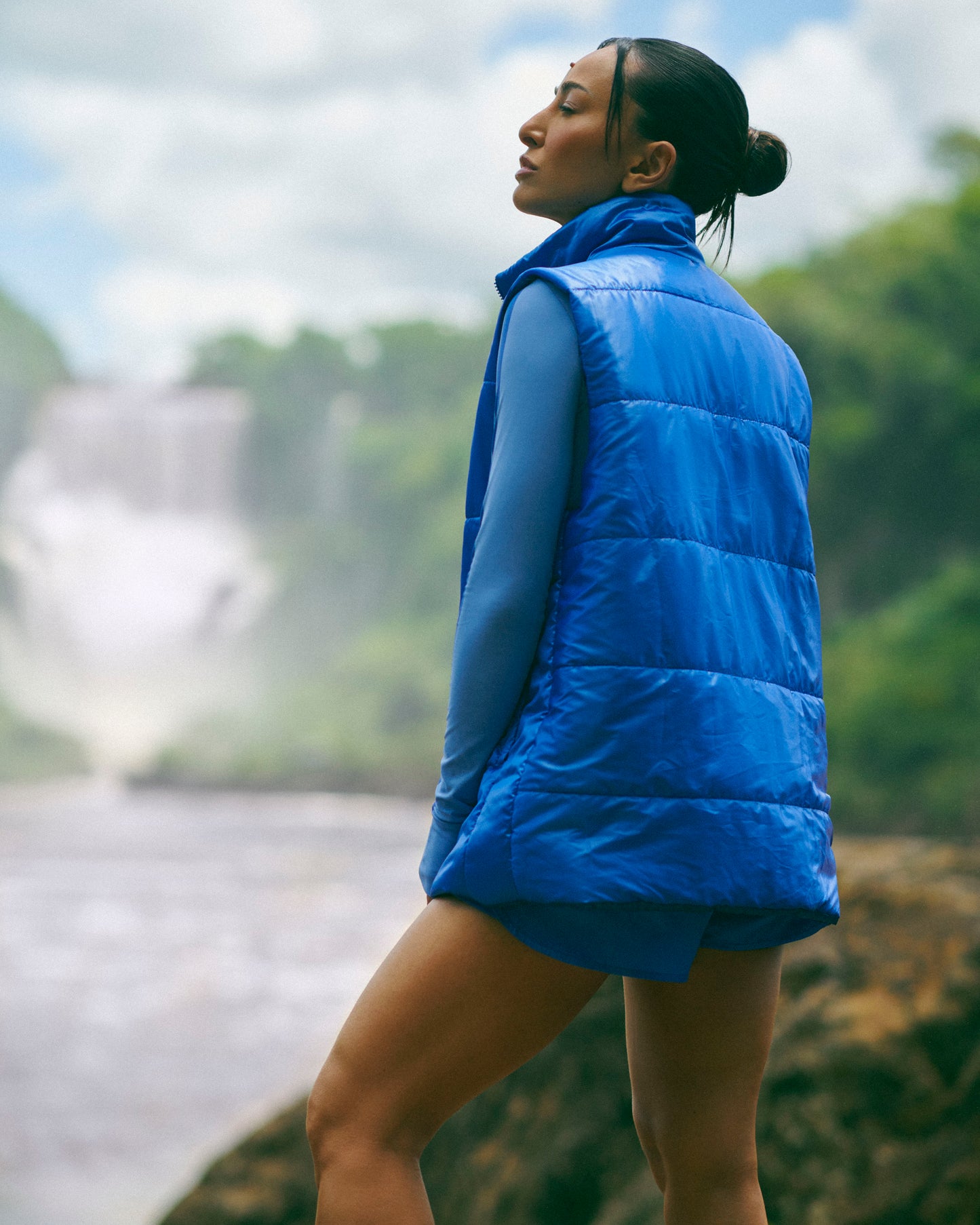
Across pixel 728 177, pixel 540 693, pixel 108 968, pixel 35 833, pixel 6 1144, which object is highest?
pixel 728 177

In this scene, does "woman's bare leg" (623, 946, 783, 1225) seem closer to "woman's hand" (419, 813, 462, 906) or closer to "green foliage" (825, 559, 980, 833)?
"woman's hand" (419, 813, 462, 906)

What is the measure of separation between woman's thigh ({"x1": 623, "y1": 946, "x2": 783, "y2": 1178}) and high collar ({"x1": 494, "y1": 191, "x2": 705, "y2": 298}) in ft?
2.33

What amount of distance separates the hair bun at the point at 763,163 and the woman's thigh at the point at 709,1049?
823mm

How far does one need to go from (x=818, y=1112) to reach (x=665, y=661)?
127cm

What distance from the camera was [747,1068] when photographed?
4.50 ft

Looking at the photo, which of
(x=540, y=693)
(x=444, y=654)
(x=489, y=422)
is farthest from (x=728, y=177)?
(x=444, y=654)

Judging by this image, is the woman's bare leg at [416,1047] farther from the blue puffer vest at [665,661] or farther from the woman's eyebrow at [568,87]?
the woman's eyebrow at [568,87]

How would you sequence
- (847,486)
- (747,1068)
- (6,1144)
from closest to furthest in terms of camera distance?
(747,1068), (6,1144), (847,486)

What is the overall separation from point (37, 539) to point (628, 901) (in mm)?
35964

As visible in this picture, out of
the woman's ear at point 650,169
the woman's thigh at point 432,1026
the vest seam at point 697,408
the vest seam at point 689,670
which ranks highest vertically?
the woman's ear at point 650,169

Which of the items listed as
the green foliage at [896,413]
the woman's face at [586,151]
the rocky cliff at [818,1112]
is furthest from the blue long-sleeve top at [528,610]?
the green foliage at [896,413]

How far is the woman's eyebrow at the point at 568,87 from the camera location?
4.67 ft

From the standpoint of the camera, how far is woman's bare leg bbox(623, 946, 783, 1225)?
1.35 meters

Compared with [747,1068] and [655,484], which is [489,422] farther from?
[747,1068]
